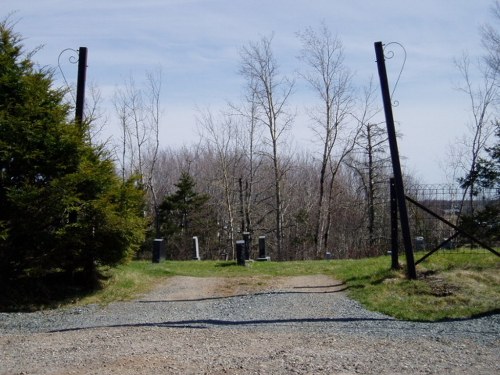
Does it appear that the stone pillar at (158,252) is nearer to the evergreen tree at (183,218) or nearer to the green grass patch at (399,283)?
the green grass patch at (399,283)

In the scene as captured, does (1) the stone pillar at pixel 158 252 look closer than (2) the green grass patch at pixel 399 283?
No

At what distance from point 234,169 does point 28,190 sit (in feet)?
124

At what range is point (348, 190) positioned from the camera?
173 ft

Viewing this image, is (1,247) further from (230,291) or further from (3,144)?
(230,291)

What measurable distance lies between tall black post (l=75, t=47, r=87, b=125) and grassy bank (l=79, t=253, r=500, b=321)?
3749 millimetres

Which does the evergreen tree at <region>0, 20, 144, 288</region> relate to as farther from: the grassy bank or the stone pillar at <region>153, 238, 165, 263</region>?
the stone pillar at <region>153, 238, 165, 263</region>

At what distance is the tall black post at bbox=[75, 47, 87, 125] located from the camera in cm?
1289

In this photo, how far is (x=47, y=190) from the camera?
1136 centimetres

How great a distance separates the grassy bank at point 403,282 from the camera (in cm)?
998

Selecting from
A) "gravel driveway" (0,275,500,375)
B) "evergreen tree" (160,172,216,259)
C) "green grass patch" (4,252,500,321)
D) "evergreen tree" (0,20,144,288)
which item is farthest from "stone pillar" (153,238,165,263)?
"evergreen tree" (160,172,216,259)

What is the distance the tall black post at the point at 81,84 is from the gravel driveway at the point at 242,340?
4439 mm

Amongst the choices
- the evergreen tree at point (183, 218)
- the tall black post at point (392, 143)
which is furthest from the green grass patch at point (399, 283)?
the evergreen tree at point (183, 218)

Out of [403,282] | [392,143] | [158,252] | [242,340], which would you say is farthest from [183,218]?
[242,340]

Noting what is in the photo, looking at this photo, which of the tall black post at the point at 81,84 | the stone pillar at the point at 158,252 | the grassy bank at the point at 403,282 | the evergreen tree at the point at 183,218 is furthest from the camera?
the evergreen tree at the point at 183,218
